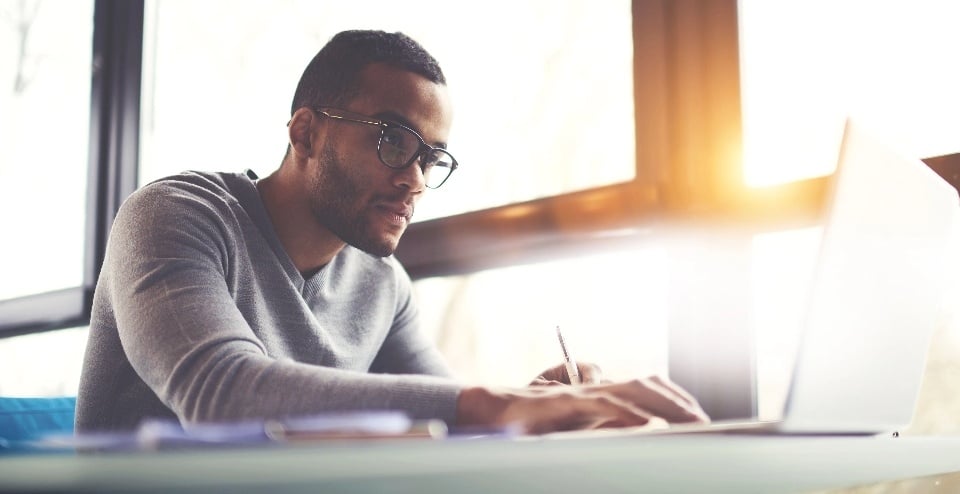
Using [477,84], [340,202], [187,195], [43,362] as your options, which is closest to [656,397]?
[187,195]

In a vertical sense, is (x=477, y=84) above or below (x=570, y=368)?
above

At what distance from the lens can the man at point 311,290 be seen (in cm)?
85

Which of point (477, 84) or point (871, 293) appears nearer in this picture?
point (871, 293)

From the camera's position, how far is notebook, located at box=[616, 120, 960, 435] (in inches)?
27.6

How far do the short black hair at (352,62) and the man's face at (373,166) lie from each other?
0.07 ft

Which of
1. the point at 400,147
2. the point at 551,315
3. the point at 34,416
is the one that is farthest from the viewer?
the point at 551,315

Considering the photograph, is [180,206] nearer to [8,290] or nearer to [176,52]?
[176,52]

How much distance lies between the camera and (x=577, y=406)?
0.78m

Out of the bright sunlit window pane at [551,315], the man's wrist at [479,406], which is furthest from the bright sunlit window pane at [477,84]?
the man's wrist at [479,406]

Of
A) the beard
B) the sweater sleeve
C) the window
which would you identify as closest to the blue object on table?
the sweater sleeve

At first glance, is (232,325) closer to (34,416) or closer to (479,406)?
(479,406)

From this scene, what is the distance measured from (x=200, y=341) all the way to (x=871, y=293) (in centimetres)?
73

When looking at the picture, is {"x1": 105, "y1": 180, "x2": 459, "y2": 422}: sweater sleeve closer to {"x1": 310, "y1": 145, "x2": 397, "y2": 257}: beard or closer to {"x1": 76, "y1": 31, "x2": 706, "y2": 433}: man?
{"x1": 76, "y1": 31, "x2": 706, "y2": 433}: man

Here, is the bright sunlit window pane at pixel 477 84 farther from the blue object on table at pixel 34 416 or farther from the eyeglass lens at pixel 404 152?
the blue object on table at pixel 34 416
